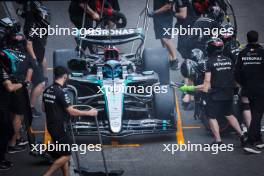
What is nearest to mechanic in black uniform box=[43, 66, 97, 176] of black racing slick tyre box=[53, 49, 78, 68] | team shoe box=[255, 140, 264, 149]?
team shoe box=[255, 140, 264, 149]

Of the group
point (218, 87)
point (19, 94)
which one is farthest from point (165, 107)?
point (19, 94)

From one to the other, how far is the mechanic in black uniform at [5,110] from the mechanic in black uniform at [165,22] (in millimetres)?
5406

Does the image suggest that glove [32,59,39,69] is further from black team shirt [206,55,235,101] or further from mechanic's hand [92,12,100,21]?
black team shirt [206,55,235,101]

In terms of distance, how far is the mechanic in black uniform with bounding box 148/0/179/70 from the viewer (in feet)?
67.4

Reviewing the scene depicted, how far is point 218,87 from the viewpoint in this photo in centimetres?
1639

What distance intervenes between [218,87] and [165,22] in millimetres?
4631

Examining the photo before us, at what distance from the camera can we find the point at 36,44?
19156 millimetres

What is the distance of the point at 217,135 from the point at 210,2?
12.5 ft

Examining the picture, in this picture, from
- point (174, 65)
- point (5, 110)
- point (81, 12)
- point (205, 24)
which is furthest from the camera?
point (174, 65)

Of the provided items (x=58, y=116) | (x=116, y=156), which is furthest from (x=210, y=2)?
(x=58, y=116)

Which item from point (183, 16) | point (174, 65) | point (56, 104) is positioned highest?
point (183, 16)

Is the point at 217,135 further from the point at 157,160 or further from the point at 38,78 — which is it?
the point at 38,78

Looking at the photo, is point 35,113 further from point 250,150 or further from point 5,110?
point 250,150

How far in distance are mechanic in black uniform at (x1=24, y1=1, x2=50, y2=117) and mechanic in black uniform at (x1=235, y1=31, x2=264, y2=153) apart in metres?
4.06
